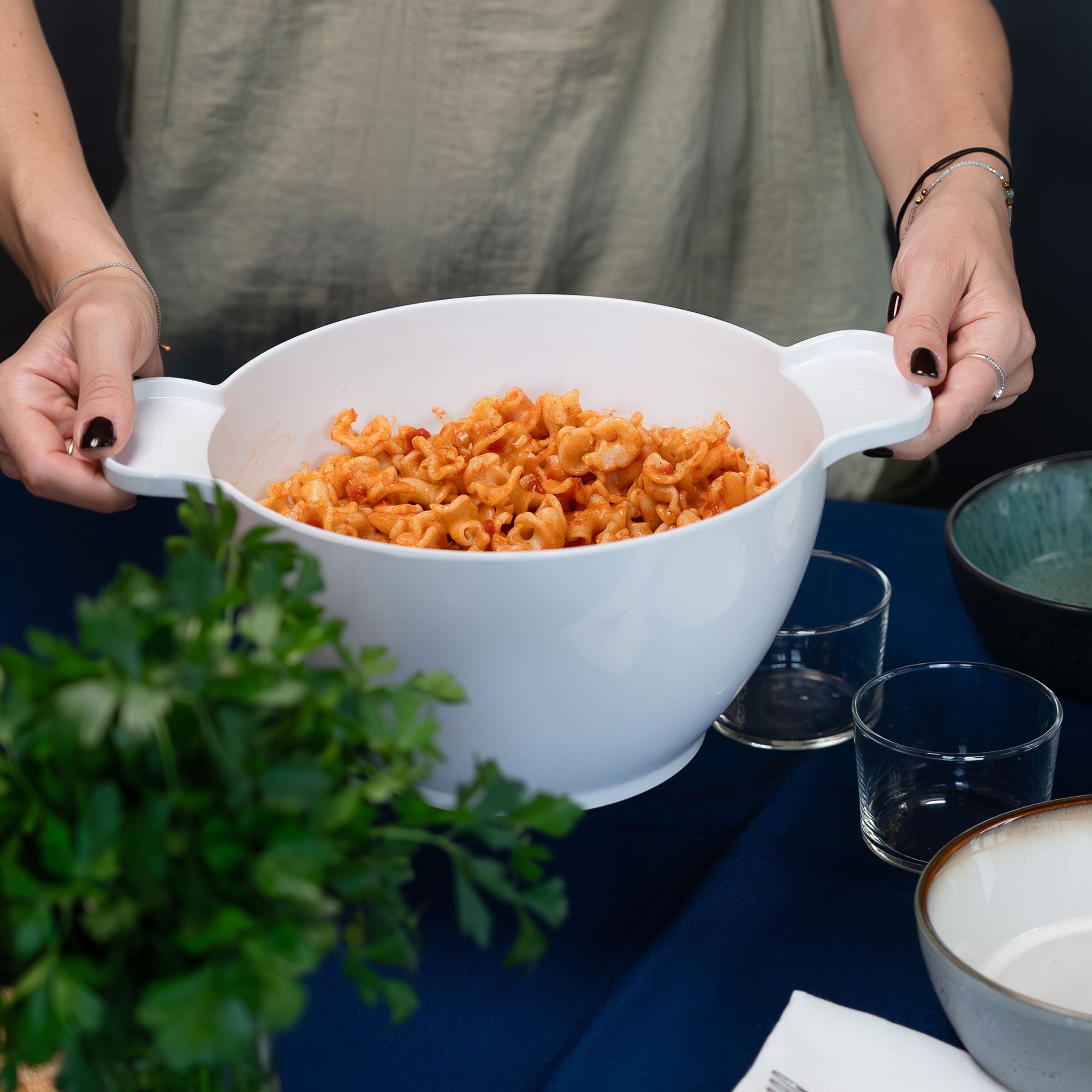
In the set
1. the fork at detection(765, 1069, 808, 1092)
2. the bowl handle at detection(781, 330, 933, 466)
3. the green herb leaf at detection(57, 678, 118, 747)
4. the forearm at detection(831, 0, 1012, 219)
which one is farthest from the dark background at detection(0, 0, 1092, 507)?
the green herb leaf at detection(57, 678, 118, 747)

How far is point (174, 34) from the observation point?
1.22 m

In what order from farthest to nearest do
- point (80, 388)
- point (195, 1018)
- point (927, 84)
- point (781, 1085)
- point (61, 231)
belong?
1. point (927, 84)
2. point (61, 231)
3. point (80, 388)
4. point (781, 1085)
5. point (195, 1018)

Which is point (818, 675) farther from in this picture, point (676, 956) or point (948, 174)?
point (948, 174)

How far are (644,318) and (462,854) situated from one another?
60cm

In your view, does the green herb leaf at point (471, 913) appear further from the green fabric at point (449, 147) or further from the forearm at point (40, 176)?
the green fabric at point (449, 147)

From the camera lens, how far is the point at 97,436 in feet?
2.33

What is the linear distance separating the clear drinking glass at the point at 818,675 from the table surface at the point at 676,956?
0.02 m

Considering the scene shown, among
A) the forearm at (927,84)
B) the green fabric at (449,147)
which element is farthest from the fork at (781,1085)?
the green fabric at (449,147)

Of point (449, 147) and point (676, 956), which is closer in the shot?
point (676, 956)

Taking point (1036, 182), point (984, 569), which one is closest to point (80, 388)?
point (984, 569)

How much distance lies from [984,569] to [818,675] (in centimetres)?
17

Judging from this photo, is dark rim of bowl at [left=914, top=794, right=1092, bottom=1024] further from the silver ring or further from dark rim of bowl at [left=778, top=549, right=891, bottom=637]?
the silver ring

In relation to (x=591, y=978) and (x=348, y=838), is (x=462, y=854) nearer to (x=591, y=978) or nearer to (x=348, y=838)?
(x=348, y=838)

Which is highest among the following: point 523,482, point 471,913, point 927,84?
point 927,84
